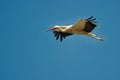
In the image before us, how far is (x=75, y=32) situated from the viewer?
112 m

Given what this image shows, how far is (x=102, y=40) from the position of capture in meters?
111

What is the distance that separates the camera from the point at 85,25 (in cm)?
11075

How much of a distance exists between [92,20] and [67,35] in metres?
4.31

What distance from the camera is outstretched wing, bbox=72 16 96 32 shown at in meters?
110

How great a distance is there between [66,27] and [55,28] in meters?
1.58

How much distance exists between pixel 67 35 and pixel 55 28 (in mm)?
1107

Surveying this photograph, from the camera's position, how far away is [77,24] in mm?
110562

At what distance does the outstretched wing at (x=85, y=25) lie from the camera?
11012 centimetres

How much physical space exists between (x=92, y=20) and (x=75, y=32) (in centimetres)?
223

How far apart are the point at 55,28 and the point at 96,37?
13.9 ft

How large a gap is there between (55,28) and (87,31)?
3.37 meters

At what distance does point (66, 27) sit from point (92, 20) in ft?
10.2

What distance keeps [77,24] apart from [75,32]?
118 cm

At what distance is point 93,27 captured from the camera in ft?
364
